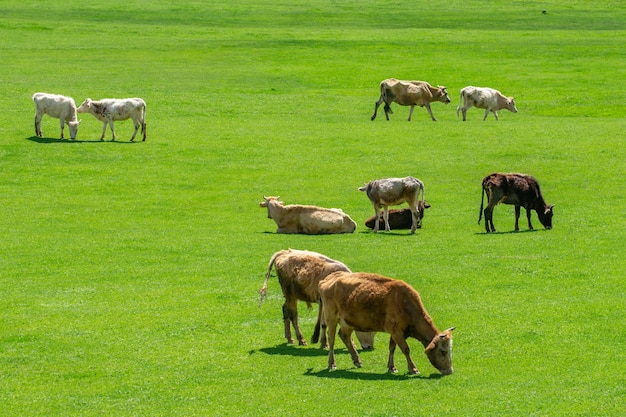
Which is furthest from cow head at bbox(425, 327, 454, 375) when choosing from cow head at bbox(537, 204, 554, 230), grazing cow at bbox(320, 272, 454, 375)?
cow head at bbox(537, 204, 554, 230)

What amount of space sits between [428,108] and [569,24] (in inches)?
1545

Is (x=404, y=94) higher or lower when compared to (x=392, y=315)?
lower

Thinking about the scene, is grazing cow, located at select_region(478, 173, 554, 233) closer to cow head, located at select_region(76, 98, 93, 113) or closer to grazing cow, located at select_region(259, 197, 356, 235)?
grazing cow, located at select_region(259, 197, 356, 235)

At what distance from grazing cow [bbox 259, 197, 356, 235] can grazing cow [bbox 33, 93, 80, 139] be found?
14.8 meters

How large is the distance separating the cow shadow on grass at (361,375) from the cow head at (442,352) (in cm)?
17

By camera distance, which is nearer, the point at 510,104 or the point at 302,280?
the point at 302,280

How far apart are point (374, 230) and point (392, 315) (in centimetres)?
1325

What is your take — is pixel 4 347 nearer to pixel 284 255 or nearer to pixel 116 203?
pixel 284 255

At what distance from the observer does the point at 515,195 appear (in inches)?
1158

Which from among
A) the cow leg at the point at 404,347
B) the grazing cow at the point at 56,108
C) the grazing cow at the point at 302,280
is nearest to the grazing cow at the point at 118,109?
the grazing cow at the point at 56,108

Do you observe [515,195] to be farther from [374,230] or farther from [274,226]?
[274,226]

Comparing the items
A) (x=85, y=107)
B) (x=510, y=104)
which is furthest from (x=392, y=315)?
(x=510, y=104)

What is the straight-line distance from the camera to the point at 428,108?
1873 inches

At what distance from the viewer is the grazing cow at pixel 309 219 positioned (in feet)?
95.7
